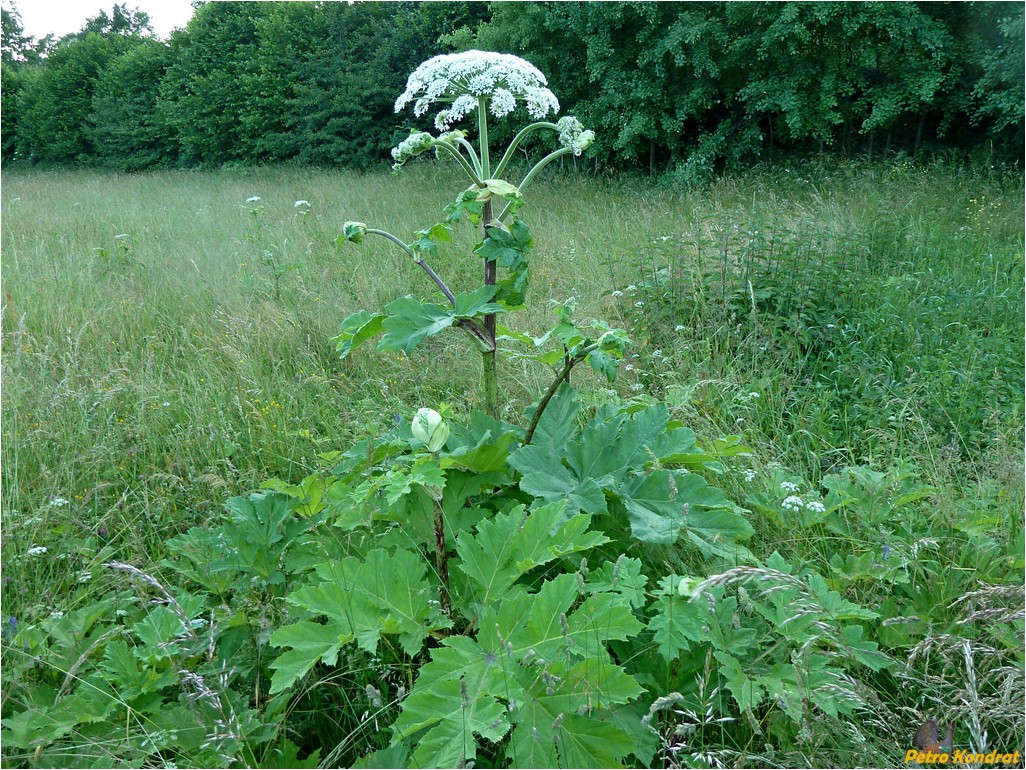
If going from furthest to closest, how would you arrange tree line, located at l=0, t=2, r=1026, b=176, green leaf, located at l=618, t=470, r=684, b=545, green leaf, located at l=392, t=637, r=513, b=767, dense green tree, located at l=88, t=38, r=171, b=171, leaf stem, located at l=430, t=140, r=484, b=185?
dense green tree, located at l=88, t=38, r=171, b=171
tree line, located at l=0, t=2, r=1026, b=176
leaf stem, located at l=430, t=140, r=484, b=185
green leaf, located at l=618, t=470, r=684, b=545
green leaf, located at l=392, t=637, r=513, b=767

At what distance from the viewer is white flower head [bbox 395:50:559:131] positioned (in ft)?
6.86

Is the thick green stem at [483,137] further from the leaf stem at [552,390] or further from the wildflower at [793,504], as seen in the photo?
the wildflower at [793,504]

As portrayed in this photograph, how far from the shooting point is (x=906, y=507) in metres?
2.31

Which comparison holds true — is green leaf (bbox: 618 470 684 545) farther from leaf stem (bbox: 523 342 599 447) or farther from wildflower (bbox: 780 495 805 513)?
wildflower (bbox: 780 495 805 513)

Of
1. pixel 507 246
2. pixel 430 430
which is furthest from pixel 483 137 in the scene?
pixel 430 430

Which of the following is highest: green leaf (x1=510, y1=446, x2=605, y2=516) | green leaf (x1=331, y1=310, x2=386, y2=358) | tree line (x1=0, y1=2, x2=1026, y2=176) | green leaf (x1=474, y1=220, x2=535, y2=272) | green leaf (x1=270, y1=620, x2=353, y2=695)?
tree line (x1=0, y1=2, x2=1026, y2=176)

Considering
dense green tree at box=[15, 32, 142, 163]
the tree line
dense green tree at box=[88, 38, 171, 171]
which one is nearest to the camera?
the tree line

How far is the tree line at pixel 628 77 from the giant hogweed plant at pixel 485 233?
2.04m

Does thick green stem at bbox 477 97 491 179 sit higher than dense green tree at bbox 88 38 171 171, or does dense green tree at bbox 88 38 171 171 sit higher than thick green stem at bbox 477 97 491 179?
dense green tree at bbox 88 38 171 171

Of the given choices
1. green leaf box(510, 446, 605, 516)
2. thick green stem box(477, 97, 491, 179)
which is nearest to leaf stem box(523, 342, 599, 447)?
green leaf box(510, 446, 605, 516)

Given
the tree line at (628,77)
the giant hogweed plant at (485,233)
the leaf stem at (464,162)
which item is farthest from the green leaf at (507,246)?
the tree line at (628,77)

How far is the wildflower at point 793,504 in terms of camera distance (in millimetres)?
2154

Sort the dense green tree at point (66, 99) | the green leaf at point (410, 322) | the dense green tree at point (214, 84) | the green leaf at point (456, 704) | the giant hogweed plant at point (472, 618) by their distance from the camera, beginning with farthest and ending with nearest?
the dense green tree at point (66, 99) → the dense green tree at point (214, 84) → the green leaf at point (410, 322) → the giant hogweed plant at point (472, 618) → the green leaf at point (456, 704)

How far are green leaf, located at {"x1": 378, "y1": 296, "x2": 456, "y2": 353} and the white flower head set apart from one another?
0.65 m
